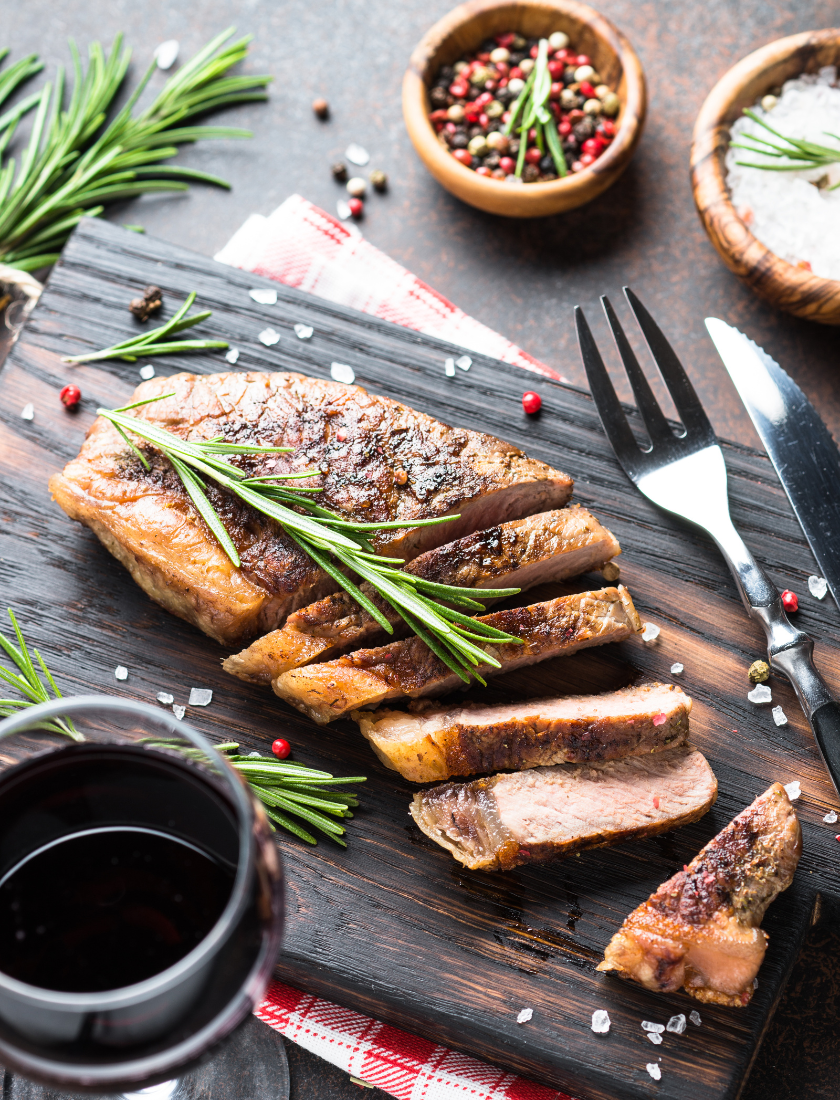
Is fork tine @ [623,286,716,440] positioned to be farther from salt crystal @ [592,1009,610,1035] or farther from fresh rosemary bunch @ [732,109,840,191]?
salt crystal @ [592,1009,610,1035]

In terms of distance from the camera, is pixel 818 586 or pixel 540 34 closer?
pixel 818 586

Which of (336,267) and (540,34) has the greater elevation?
(540,34)

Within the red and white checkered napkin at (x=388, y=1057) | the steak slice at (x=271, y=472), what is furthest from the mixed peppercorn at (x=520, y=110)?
the red and white checkered napkin at (x=388, y=1057)

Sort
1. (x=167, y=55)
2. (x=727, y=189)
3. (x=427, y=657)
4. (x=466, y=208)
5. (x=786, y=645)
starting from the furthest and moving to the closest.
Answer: (x=167, y=55) → (x=466, y=208) → (x=727, y=189) → (x=786, y=645) → (x=427, y=657)

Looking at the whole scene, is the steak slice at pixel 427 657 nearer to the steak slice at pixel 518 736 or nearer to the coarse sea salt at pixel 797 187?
the steak slice at pixel 518 736

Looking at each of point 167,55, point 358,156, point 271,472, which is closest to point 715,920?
point 271,472

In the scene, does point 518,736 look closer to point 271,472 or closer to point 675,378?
point 271,472

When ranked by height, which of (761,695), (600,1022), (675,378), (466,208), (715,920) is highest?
(466,208)

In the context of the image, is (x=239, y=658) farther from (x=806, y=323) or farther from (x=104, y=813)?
(x=806, y=323)
